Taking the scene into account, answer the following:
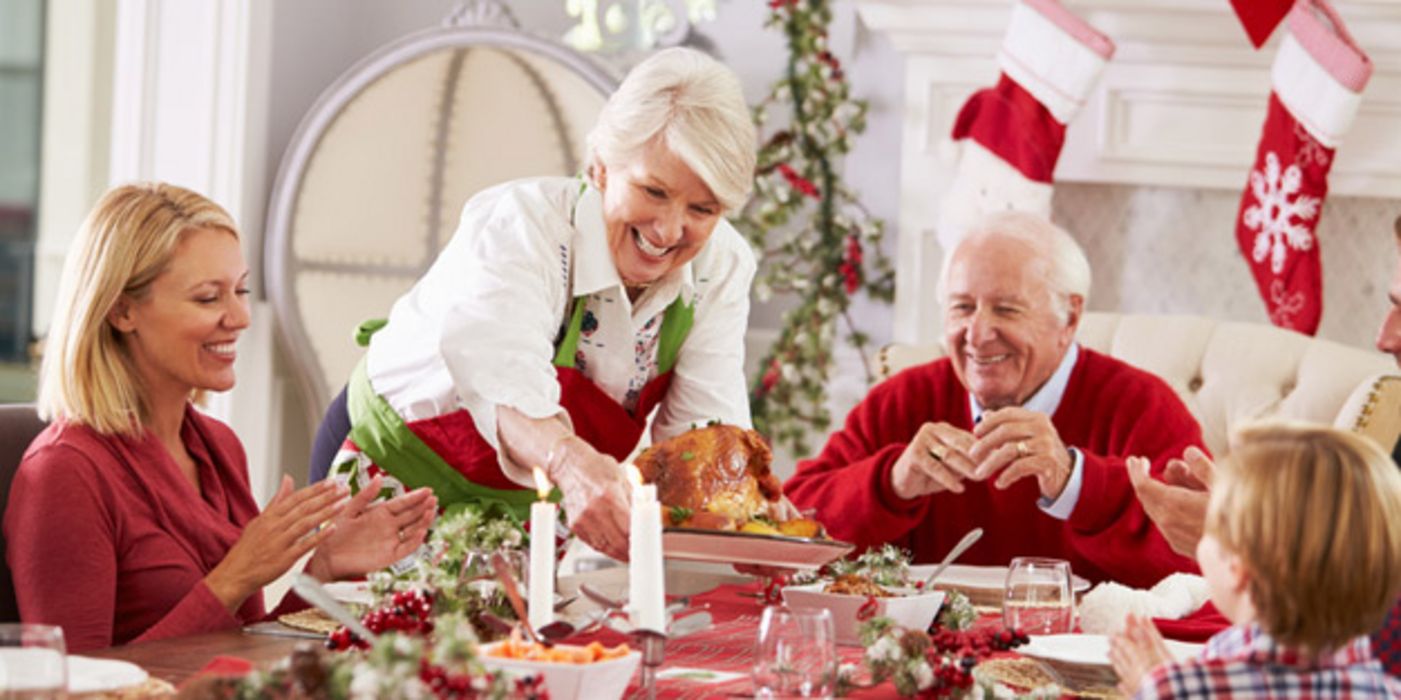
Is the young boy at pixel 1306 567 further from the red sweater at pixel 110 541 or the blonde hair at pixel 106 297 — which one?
the blonde hair at pixel 106 297


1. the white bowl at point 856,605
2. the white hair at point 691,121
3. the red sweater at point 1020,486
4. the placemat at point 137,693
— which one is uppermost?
the white hair at point 691,121

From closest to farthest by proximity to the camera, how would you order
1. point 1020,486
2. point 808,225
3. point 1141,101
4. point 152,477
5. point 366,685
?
1. point 366,685
2. point 152,477
3. point 1020,486
4. point 1141,101
5. point 808,225

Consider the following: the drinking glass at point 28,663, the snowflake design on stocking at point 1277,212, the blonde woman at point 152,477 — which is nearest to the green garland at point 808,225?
the snowflake design on stocking at point 1277,212

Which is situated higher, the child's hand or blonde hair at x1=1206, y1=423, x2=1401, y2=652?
blonde hair at x1=1206, y1=423, x2=1401, y2=652

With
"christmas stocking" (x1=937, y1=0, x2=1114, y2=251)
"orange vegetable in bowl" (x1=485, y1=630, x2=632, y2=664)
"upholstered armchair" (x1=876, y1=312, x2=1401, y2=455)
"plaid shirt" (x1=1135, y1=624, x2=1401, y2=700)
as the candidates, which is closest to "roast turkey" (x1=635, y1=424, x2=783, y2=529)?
"orange vegetable in bowl" (x1=485, y1=630, x2=632, y2=664)

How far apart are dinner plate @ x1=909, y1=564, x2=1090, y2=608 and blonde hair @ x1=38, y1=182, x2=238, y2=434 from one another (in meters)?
0.99

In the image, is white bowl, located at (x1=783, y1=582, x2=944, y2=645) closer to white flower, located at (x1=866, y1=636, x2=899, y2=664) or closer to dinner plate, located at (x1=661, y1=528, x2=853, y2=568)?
dinner plate, located at (x1=661, y1=528, x2=853, y2=568)

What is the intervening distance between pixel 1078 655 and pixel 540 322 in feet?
2.77

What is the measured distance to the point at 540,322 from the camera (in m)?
2.38

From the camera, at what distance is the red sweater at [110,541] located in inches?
77.0

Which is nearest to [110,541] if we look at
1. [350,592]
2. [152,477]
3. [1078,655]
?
[152,477]

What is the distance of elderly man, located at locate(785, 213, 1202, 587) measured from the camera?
2734 mm

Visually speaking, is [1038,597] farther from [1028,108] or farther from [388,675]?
[1028,108]

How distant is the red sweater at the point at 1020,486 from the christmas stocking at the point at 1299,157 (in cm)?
149
